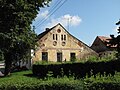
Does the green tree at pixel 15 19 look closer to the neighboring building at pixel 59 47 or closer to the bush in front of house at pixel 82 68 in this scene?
the bush in front of house at pixel 82 68

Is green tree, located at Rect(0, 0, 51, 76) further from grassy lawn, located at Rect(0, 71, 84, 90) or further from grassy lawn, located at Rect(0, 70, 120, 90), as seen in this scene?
grassy lawn, located at Rect(0, 70, 120, 90)

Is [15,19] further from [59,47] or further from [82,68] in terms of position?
[59,47]

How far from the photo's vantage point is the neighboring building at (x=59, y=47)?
59062mm

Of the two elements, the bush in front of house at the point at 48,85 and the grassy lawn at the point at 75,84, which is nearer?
the grassy lawn at the point at 75,84

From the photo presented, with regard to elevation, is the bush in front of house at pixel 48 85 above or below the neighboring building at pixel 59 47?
below

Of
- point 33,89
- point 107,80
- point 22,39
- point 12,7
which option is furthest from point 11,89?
point 22,39

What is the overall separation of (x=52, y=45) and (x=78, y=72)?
22272 millimetres

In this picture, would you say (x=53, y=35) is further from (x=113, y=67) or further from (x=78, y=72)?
(x=113, y=67)

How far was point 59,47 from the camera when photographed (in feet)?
198

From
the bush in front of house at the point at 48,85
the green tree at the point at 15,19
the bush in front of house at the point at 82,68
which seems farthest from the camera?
the green tree at the point at 15,19

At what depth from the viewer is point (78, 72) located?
37.9 m

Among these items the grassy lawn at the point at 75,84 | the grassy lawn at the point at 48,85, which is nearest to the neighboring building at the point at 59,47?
the grassy lawn at the point at 48,85

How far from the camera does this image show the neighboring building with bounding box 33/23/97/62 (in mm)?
59062

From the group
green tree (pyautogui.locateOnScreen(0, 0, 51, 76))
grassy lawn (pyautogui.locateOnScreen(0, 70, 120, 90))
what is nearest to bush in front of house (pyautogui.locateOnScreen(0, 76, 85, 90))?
grassy lawn (pyautogui.locateOnScreen(0, 70, 120, 90))
